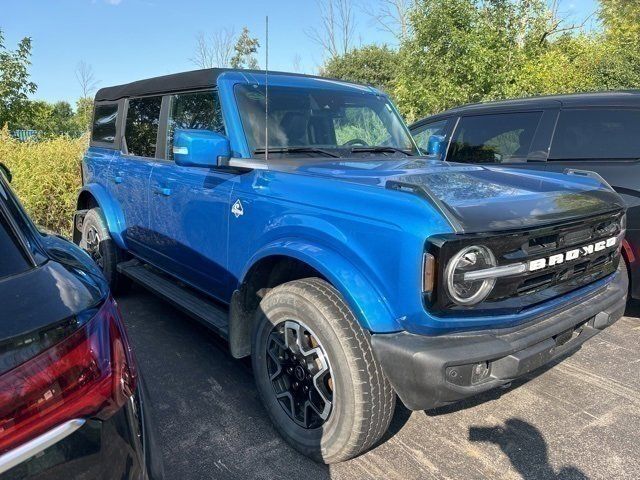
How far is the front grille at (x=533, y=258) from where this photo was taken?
2100 mm

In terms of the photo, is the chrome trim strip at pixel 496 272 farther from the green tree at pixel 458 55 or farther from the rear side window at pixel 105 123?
the green tree at pixel 458 55

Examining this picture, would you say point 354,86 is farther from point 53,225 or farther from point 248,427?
point 53,225

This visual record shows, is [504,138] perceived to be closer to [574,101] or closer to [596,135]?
[574,101]

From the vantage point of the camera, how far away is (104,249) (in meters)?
4.90

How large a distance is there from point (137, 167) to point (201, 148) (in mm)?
1560

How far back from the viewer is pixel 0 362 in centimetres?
111

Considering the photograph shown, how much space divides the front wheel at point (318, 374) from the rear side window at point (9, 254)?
4.28 ft

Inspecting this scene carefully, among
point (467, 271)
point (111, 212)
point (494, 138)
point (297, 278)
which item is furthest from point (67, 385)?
point (494, 138)

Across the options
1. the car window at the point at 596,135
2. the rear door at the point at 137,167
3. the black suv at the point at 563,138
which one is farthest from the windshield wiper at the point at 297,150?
the car window at the point at 596,135

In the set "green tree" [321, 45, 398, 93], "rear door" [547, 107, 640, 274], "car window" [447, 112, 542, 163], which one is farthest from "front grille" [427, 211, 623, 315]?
"green tree" [321, 45, 398, 93]

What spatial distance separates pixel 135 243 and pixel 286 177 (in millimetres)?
2271

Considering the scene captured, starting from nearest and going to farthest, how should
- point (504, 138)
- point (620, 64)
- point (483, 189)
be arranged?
point (483, 189), point (504, 138), point (620, 64)

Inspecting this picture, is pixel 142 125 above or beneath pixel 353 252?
above

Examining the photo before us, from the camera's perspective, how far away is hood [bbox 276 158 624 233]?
7.18 feet
